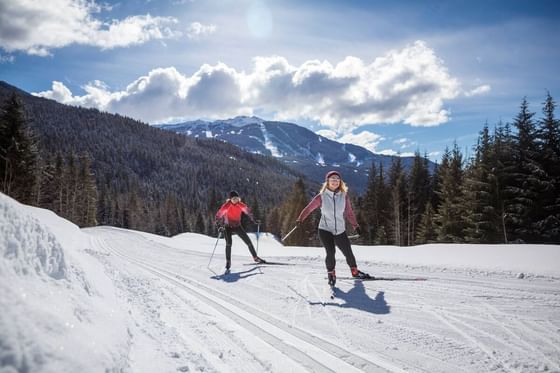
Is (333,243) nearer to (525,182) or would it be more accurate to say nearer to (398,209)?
(525,182)

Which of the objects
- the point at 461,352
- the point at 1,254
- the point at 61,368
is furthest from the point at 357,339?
the point at 1,254

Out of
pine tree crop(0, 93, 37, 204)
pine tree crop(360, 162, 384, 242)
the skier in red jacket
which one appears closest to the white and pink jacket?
the skier in red jacket

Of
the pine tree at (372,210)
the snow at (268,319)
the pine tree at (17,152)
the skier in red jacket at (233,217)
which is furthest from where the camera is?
the pine tree at (372,210)

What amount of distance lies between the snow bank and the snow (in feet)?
0.03

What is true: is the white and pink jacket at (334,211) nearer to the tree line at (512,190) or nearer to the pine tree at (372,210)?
the tree line at (512,190)

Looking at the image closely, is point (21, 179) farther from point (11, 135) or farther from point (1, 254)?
point (1, 254)

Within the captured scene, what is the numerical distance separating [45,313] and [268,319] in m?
3.33

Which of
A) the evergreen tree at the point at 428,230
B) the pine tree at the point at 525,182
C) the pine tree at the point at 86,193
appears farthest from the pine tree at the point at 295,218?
the pine tree at the point at 86,193

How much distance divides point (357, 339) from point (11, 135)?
35.7 metres

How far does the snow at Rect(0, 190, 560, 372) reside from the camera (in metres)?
2.29

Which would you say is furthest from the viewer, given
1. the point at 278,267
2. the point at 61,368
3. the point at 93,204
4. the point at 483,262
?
the point at 93,204

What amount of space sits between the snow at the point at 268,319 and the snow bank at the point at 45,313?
0.01 metres

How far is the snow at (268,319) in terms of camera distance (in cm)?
229

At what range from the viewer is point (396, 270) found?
8.60 m
